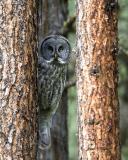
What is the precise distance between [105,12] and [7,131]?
3.51ft

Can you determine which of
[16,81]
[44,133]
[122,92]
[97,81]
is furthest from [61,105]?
[122,92]

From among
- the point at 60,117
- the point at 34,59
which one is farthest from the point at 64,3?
the point at 34,59

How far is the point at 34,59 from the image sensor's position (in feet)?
15.2

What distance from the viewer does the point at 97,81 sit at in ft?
14.3

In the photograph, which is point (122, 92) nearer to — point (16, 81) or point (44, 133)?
point (44, 133)

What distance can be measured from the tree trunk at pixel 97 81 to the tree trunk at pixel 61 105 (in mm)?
2722

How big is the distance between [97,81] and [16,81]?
0.57 meters

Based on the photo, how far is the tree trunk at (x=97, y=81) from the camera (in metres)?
4.33

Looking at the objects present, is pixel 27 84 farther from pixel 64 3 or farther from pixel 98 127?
pixel 64 3

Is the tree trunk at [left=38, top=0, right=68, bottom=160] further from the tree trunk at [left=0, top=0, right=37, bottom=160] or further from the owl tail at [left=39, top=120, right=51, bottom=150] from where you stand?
the tree trunk at [left=0, top=0, right=37, bottom=160]

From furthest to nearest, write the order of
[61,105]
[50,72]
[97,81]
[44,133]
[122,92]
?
[122,92] < [61,105] < [44,133] < [50,72] < [97,81]

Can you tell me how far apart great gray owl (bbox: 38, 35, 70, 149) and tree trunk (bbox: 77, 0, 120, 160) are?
124cm

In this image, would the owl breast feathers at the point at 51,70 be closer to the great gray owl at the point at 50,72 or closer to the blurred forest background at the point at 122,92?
the great gray owl at the point at 50,72

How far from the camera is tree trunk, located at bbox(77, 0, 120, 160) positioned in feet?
14.2
